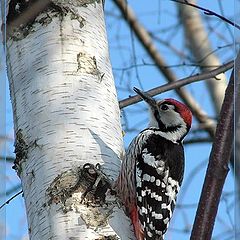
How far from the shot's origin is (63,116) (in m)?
2.61

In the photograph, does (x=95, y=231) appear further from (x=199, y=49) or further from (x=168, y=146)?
(x=199, y=49)

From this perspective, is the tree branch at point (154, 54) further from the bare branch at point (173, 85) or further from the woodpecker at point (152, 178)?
the bare branch at point (173, 85)

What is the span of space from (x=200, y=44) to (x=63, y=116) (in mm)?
3408

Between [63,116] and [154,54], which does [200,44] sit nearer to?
[154,54]

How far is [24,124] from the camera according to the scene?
2.67 metres

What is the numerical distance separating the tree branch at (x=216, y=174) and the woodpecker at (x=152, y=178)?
745 millimetres

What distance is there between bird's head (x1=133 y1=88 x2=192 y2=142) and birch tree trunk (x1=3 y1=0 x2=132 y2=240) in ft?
2.91

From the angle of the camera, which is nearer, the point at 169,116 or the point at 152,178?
the point at 152,178

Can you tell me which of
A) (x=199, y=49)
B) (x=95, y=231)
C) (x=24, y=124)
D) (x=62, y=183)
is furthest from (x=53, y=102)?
(x=199, y=49)

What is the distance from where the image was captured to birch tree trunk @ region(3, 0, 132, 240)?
248 cm

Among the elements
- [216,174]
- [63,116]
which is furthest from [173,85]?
[216,174]

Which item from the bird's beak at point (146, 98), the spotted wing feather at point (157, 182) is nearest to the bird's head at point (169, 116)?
the bird's beak at point (146, 98)

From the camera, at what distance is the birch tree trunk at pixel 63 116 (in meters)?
2.48

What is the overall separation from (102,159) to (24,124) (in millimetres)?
294
